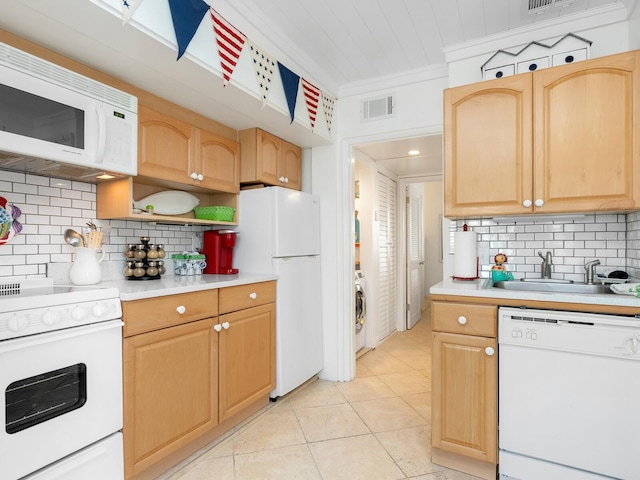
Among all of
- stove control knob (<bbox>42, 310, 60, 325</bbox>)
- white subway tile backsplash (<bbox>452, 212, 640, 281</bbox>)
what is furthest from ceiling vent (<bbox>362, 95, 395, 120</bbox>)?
stove control knob (<bbox>42, 310, 60, 325</bbox>)

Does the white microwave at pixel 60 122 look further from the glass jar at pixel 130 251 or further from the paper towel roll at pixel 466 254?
the paper towel roll at pixel 466 254

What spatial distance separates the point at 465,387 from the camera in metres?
1.84

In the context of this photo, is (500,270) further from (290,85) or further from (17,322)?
(17,322)

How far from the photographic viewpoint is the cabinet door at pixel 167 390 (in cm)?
166

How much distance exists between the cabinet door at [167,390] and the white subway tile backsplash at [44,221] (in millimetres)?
698

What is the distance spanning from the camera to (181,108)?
2.29 m

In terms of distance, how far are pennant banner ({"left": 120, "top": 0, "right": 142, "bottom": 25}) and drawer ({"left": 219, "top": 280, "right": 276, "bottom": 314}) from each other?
140 cm

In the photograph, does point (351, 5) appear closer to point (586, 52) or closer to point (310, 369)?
point (586, 52)

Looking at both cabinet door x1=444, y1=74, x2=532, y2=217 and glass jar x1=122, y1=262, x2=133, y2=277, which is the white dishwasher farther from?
glass jar x1=122, y1=262, x2=133, y2=277

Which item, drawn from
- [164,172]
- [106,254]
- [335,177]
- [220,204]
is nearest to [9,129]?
[164,172]

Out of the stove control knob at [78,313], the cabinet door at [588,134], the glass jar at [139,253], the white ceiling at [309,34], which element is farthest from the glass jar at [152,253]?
the cabinet door at [588,134]

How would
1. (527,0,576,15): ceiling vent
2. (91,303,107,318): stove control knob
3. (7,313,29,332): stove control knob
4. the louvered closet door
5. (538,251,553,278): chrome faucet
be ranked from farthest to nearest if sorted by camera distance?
1. the louvered closet door
2. (538,251,553,278): chrome faucet
3. (527,0,576,15): ceiling vent
4. (91,303,107,318): stove control knob
5. (7,313,29,332): stove control knob

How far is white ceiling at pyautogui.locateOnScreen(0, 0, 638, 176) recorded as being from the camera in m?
1.45

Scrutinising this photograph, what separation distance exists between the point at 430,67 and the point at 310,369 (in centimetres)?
256
